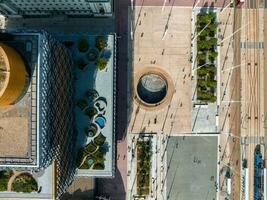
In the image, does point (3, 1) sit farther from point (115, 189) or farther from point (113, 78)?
point (115, 189)

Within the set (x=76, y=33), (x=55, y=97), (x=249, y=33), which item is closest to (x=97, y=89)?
(x=76, y=33)

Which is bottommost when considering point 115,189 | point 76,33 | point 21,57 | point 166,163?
point 115,189

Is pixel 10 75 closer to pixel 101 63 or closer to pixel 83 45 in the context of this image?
pixel 101 63

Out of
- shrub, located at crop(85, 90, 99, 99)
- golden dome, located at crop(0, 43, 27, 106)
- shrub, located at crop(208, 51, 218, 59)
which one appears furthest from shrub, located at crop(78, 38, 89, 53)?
golden dome, located at crop(0, 43, 27, 106)

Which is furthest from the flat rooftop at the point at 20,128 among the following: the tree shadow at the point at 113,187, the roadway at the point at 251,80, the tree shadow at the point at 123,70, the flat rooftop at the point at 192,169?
the roadway at the point at 251,80

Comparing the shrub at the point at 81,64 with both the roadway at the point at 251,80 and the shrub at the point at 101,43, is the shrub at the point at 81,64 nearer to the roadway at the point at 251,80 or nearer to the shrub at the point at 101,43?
the shrub at the point at 101,43

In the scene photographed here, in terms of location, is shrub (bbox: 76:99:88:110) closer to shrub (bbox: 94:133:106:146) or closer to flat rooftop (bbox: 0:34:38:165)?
shrub (bbox: 94:133:106:146)
